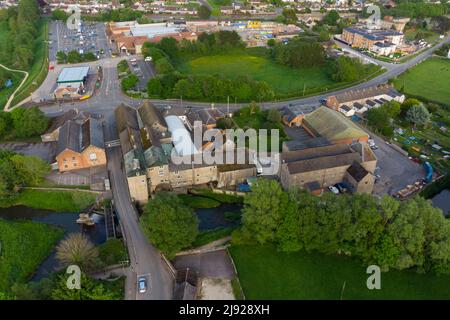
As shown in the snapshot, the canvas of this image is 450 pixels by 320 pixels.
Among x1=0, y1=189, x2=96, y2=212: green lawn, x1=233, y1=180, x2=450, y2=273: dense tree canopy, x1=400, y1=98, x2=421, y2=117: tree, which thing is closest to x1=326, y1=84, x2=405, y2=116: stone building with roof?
x1=400, y1=98, x2=421, y2=117: tree

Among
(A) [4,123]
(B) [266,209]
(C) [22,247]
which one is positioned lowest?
(C) [22,247]

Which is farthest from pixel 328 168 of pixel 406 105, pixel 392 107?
pixel 406 105

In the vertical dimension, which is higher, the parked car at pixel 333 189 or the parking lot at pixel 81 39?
the parking lot at pixel 81 39

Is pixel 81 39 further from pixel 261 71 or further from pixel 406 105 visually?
pixel 406 105

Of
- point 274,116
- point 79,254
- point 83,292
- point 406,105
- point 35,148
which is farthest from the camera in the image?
point 406,105

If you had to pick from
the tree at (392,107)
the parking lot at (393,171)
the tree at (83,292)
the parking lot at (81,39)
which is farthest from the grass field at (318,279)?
the parking lot at (81,39)

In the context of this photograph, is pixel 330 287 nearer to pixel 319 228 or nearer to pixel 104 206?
pixel 319 228

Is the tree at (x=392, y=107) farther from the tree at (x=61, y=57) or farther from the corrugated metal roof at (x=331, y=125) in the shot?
the tree at (x=61, y=57)

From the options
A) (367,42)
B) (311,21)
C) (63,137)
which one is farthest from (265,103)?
(311,21)
